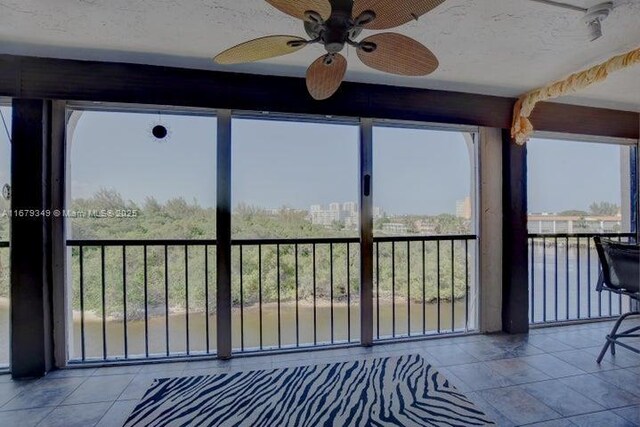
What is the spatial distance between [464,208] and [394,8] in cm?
239

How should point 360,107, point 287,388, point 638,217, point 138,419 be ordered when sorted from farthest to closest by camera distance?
point 638,217, point 360,107, point 287,388, point 138,419

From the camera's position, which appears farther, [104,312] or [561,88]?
[104,312]

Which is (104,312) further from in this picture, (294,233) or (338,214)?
(338,214)

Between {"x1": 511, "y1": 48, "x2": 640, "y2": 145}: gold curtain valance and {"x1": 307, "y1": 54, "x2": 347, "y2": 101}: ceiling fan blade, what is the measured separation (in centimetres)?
190

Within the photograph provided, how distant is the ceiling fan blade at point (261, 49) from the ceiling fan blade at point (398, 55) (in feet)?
0.95

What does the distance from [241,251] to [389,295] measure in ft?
4.84

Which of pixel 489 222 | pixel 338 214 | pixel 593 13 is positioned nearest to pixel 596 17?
pixel 593 13

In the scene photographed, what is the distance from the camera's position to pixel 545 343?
2.79 metres

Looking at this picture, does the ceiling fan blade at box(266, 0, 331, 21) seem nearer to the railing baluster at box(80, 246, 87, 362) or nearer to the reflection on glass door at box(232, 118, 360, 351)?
the reflection on glass door at box(232, 118, 360, 351)

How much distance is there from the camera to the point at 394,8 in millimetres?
1167

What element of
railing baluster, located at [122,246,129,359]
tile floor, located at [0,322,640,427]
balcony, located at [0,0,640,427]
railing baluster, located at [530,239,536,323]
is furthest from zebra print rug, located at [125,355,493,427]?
railing baluster, located at [530,239,536,323]

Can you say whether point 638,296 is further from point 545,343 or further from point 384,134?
point 384,134

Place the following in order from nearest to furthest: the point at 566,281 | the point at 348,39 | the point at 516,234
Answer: the point at 348,39, the point at 516,234, the point at 566,281

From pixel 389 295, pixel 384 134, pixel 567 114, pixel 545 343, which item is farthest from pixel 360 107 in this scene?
pixel 545 343
